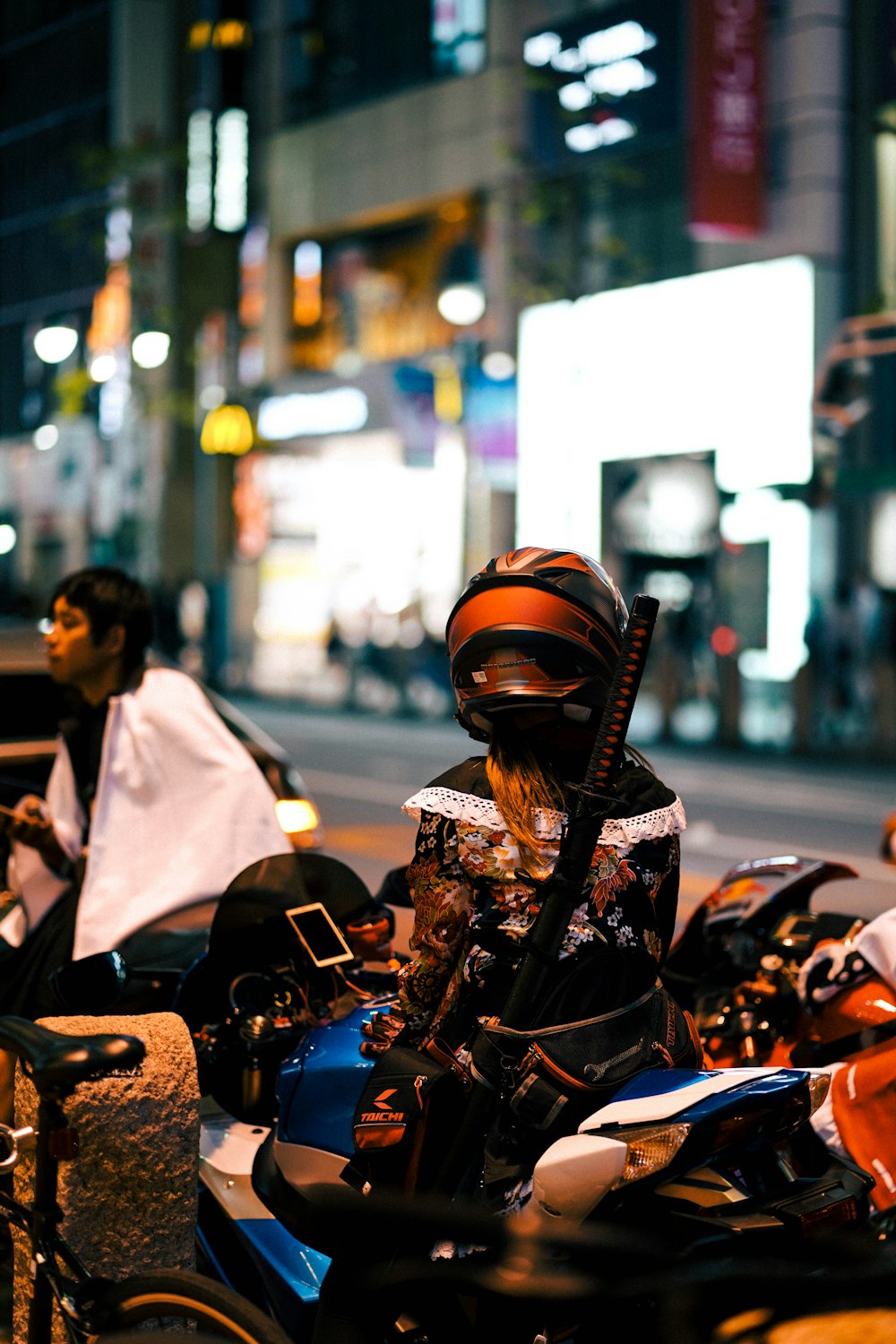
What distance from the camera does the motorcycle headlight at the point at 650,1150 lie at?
8.30 ft

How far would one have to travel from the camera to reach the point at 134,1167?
316 cm

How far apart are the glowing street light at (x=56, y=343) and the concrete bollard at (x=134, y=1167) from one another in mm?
41681

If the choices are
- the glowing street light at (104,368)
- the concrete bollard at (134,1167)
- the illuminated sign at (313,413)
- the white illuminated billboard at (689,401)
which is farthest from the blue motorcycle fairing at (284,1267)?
the glowing street light at (104,368)

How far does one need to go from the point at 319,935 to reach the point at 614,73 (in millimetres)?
24438

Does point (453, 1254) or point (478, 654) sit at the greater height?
point (478, 654)

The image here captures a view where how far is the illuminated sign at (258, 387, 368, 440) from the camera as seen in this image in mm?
32844

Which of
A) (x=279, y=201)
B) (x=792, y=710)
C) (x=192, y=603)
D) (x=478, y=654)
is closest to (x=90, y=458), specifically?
(x=192, y=603)

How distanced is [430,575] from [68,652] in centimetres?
2686

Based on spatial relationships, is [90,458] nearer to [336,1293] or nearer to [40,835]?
[40,835]

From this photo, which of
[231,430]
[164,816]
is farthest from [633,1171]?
[231,430]

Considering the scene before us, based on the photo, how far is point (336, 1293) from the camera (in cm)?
272

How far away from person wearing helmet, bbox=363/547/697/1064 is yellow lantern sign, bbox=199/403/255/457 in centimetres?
3230

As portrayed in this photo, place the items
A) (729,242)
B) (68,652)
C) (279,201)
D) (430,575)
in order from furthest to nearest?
(279,201) < (430,575) < (729,242) < (68,652)

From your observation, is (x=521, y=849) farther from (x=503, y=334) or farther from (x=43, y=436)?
(x=43, y=436)
